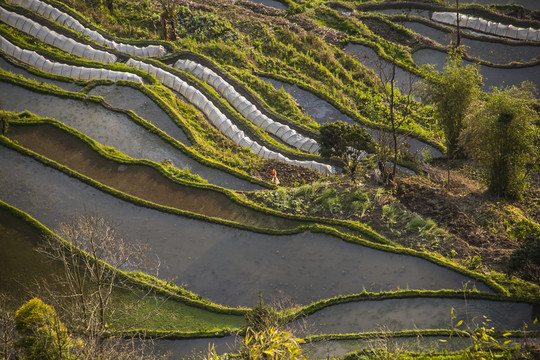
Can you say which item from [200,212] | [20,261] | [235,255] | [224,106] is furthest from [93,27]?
[235,255]

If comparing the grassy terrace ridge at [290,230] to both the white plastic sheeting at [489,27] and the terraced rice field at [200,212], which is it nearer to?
the terraced rice field at [200,212]

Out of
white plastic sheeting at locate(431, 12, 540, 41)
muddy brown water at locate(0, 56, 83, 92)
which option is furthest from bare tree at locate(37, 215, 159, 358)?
white plastic sheeting at locate(431, 12, 540, 41)

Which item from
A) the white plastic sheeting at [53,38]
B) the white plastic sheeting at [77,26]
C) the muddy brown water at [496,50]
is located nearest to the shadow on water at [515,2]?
the muddy brown water at [496,50]

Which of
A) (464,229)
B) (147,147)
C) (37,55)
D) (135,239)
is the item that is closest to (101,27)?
(37,55)

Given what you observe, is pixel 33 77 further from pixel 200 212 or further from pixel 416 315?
pixel 416 315

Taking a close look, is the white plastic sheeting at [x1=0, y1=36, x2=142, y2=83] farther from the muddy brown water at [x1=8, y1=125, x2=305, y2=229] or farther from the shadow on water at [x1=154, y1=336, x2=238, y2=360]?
the shadow on water at [x1=154, y1=336, x2=238, y2=360]

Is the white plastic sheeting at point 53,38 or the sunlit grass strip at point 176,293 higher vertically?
the white plastic sheeting at point 53,38
